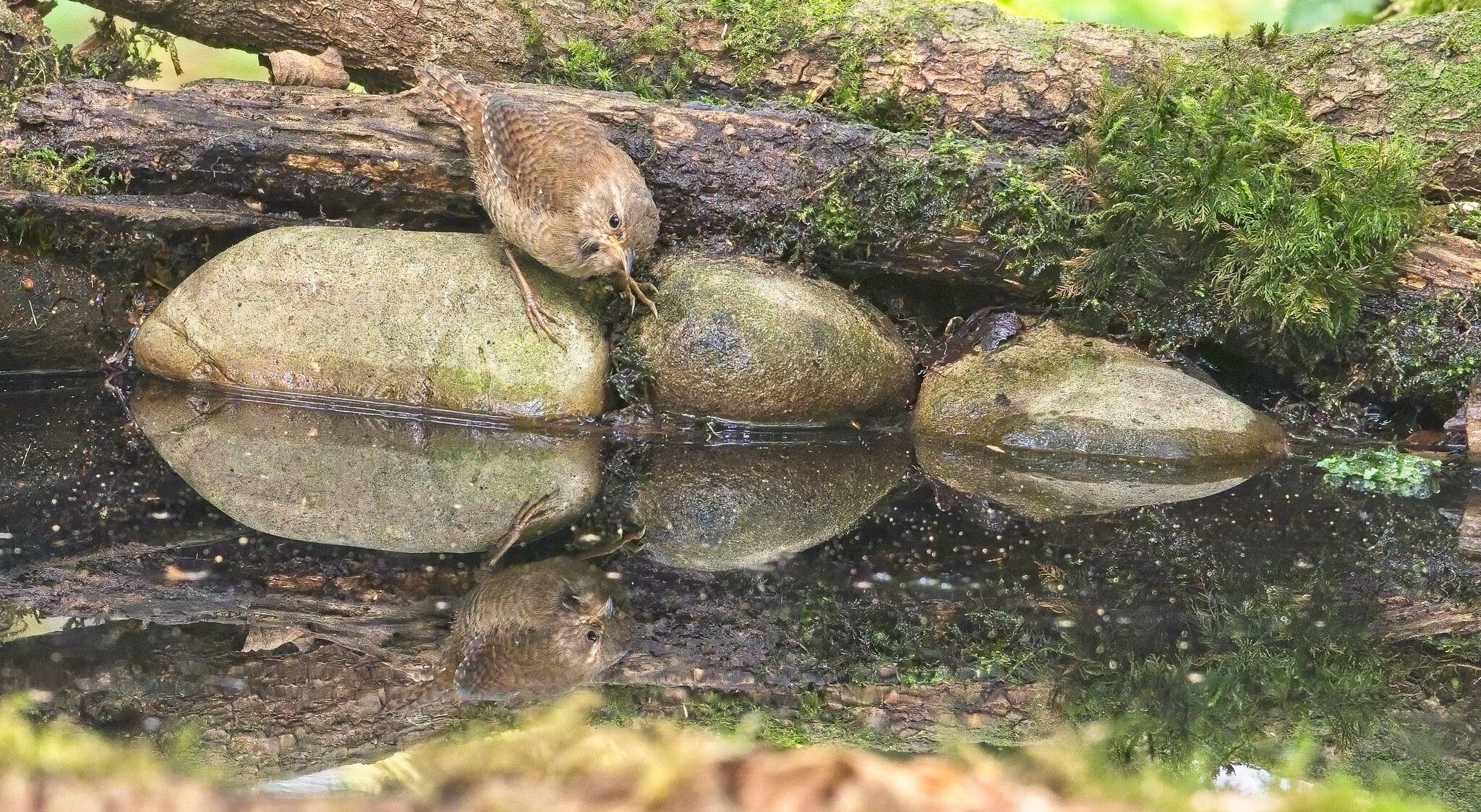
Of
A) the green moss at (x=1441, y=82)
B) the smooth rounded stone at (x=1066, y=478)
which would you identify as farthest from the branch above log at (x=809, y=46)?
the smooth rounded stone at (x=1066, y=478)

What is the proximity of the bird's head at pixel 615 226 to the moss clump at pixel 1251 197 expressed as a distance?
2.26m

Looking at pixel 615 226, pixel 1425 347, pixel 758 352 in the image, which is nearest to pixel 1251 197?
pixel 1425 347

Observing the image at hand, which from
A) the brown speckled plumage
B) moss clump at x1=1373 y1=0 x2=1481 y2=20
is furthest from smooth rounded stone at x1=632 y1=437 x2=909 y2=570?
moss clump at x1=1373 y1=0 x2=1481 y2=20

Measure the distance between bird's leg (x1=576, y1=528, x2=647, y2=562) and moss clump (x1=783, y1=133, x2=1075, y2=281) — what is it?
8.28 ft

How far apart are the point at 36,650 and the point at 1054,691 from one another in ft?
8.48

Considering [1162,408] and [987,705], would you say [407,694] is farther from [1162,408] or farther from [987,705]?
[1162,408]

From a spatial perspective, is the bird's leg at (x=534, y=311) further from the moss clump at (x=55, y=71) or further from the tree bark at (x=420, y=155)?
the moss clump at (x=55, y=71)

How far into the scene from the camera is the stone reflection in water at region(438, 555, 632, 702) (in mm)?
2719

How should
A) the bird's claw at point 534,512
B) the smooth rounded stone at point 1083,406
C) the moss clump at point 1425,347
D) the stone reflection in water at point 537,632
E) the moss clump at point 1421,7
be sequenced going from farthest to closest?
the moss clump at point 1421,7, the moss clump at point 1425,347, the smooth rounded stone at point 1083,406, the bird's claw at point 534,512, the stone reflection in water at point 537,632

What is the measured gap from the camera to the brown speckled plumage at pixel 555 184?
538cm

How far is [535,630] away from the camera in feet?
10.5

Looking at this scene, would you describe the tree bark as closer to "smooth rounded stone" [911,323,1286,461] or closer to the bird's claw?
"smooth rounded stone" [911,323,1286,461]

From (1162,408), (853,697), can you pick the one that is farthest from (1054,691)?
(1162,408)

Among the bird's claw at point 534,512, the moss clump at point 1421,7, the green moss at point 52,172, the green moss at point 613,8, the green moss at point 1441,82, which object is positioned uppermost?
the moss clump at point 1421,7
